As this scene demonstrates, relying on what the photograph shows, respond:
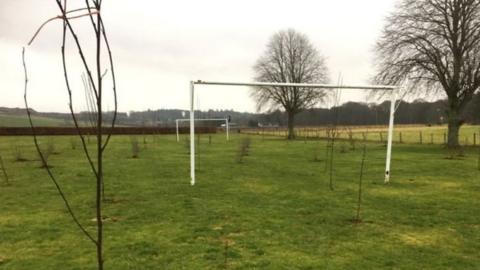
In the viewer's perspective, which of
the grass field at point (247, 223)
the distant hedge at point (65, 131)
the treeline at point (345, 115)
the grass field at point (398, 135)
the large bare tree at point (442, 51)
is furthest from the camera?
the distant hedge at point (65, 131)

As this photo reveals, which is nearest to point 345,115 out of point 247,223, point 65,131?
point 65,131

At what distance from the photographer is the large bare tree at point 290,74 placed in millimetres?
46469

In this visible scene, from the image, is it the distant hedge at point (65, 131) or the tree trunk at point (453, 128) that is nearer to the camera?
the tree trunk at point (453, 128)

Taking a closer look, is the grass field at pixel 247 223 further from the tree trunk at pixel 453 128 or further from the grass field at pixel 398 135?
the grass field at pixel 398 135

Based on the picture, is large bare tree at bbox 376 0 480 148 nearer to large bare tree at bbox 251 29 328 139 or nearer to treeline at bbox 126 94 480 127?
treeline at bbox 126 94 480 127

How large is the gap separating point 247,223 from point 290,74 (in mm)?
41150

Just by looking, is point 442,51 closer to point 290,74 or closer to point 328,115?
point 328,115

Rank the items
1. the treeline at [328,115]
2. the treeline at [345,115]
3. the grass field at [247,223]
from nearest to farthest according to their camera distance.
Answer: the grass field at [247,223]
the treeline at [328,115]
the treeline at [345,115]

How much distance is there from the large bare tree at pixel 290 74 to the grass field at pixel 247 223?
105 ft

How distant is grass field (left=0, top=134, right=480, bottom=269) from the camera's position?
589 cm

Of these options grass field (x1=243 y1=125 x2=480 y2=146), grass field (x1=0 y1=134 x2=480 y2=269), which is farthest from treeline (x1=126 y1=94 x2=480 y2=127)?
grass field (x1=0 y1=134 x2=480 y2=269)

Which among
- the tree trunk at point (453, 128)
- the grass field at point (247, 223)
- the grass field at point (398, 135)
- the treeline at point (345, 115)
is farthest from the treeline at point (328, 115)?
the grass field at point (247, 223)

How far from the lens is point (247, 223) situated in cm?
783

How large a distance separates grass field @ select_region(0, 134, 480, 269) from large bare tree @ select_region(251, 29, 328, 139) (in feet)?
105
